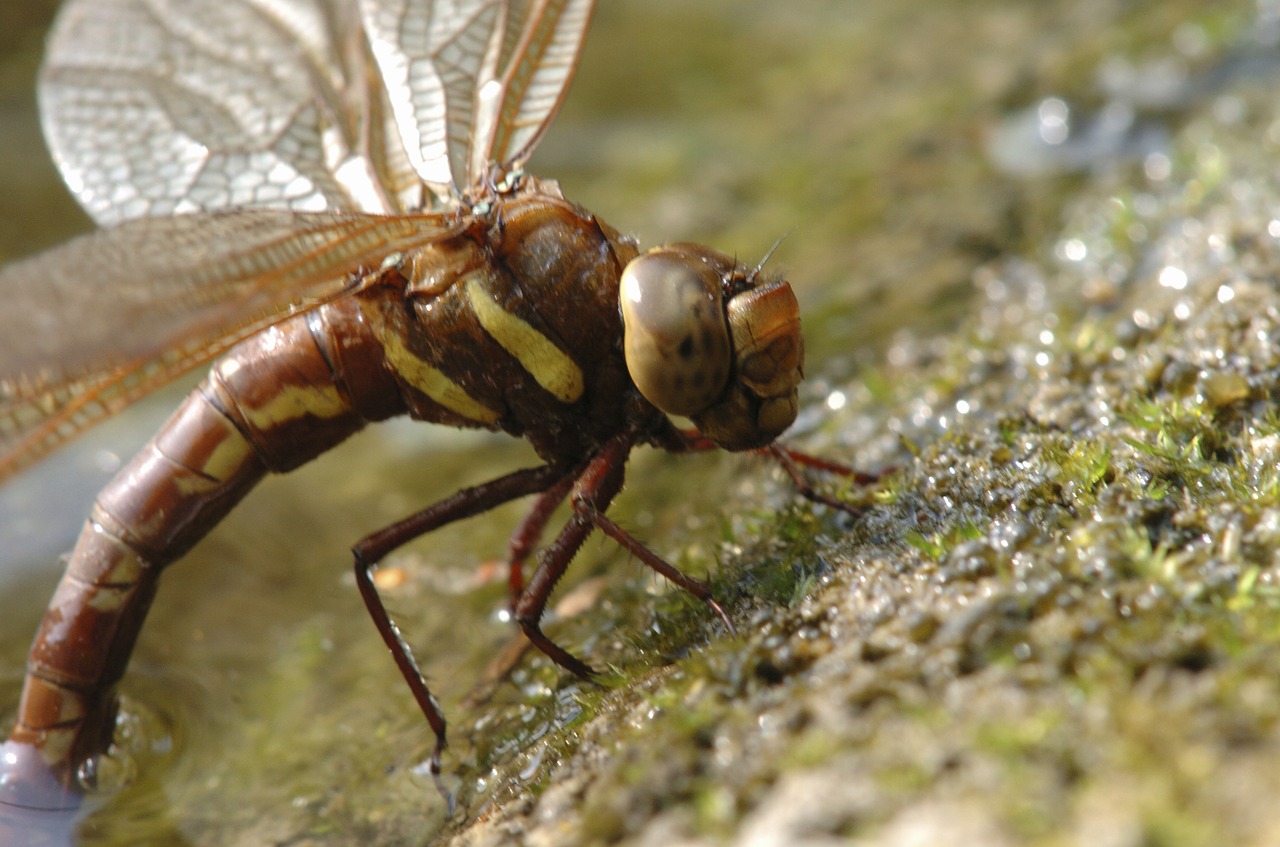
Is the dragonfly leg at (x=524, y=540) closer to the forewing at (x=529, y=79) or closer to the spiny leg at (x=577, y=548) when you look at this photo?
the spiny leg at (x=577, y=548)

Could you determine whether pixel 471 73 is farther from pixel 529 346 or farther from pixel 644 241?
pixel 529 346

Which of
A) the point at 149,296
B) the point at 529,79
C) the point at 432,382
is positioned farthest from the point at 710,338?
the point at 149,296

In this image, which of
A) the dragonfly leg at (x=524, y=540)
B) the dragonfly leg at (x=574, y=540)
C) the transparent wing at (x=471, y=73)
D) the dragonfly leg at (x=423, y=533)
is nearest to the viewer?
the dragonfly leg at (x=574, y=540)

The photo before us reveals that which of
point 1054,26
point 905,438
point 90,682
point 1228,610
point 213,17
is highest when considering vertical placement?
point 1054,26

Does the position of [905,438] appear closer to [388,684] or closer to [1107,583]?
[1107,583]

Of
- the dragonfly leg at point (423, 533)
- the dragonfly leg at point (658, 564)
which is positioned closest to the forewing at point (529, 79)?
the dragonfly leg at point (423, 533)

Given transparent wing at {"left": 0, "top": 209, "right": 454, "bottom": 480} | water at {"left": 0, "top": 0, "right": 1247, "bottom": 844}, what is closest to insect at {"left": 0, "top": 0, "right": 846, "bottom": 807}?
transparent wing at {"left": 0, "top": 209, "right": 454, "bottom": 480}

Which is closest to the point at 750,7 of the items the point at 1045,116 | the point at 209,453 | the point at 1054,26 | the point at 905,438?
the point at 1054,26
